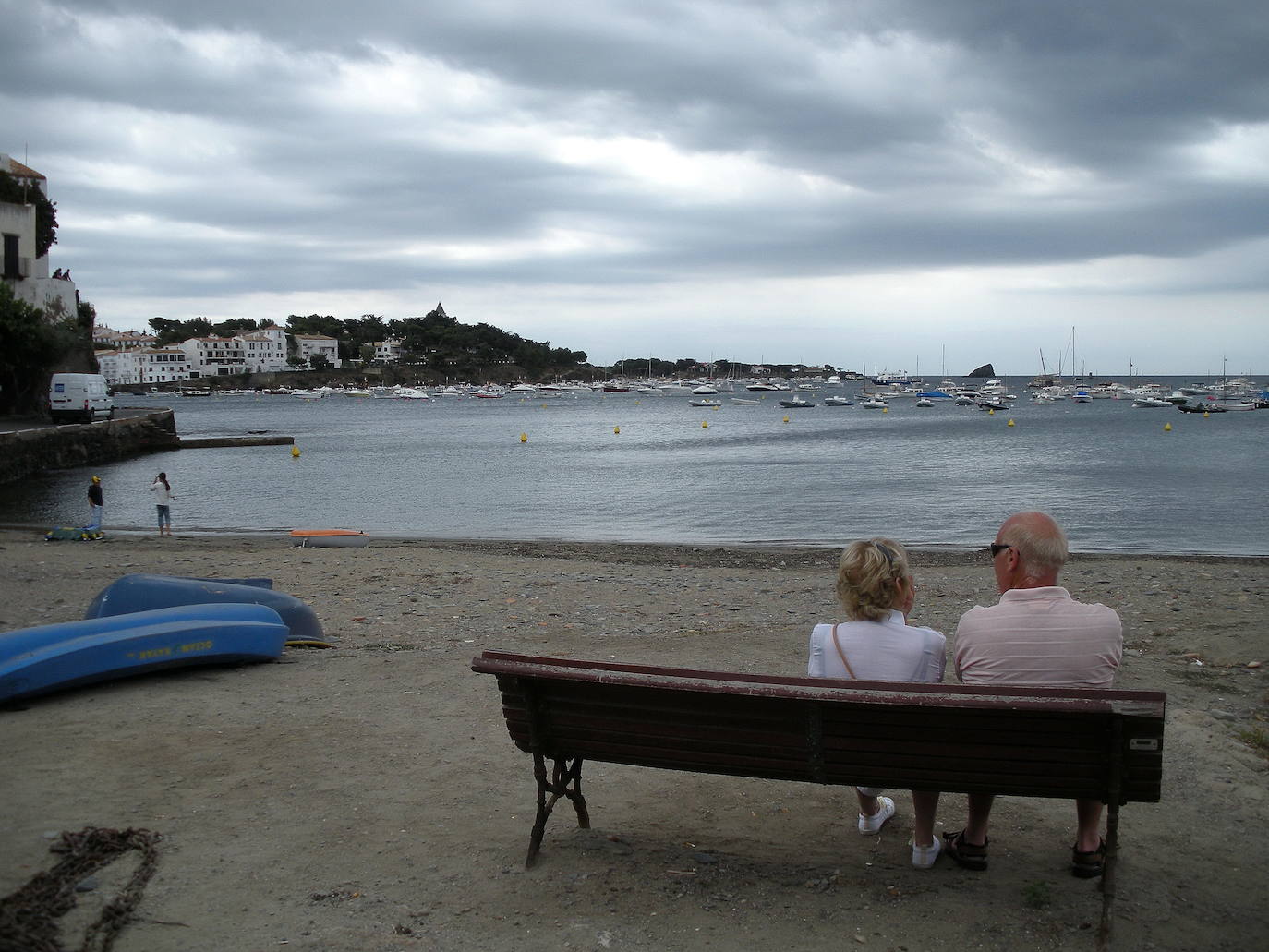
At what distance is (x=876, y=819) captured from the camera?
462cm

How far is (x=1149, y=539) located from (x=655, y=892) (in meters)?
22.3

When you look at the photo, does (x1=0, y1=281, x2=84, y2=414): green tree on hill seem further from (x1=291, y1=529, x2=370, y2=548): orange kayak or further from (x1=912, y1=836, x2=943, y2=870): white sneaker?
(x1=912, y1=836, x2=943, y2=870): white sneaker

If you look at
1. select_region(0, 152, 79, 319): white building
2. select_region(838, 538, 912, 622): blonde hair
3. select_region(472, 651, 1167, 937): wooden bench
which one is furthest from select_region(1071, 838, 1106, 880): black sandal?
select_region(0, 152, 79, 319): white building

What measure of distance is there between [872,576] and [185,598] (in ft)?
22.1

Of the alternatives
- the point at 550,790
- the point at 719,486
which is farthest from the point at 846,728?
the point at 719,486

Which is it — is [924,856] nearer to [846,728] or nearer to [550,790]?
[846,728]

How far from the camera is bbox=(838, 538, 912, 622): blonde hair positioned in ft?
13.4

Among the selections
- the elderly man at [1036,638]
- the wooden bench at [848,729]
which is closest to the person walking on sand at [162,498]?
the wooden bench at [848,729]

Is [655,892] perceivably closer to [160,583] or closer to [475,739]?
[475,739]

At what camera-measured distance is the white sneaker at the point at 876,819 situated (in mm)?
4609

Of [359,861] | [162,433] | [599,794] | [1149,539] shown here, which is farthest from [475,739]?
[162,433]

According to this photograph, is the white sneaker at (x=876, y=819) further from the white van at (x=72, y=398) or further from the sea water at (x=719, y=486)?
the white van at (x=72, y=398)

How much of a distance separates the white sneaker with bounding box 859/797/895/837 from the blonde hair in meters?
1.08

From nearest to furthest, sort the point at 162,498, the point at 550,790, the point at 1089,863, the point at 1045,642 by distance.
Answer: the point at 1045,642
the point at 1089,863
the point at 550,790
the point at 162,498
